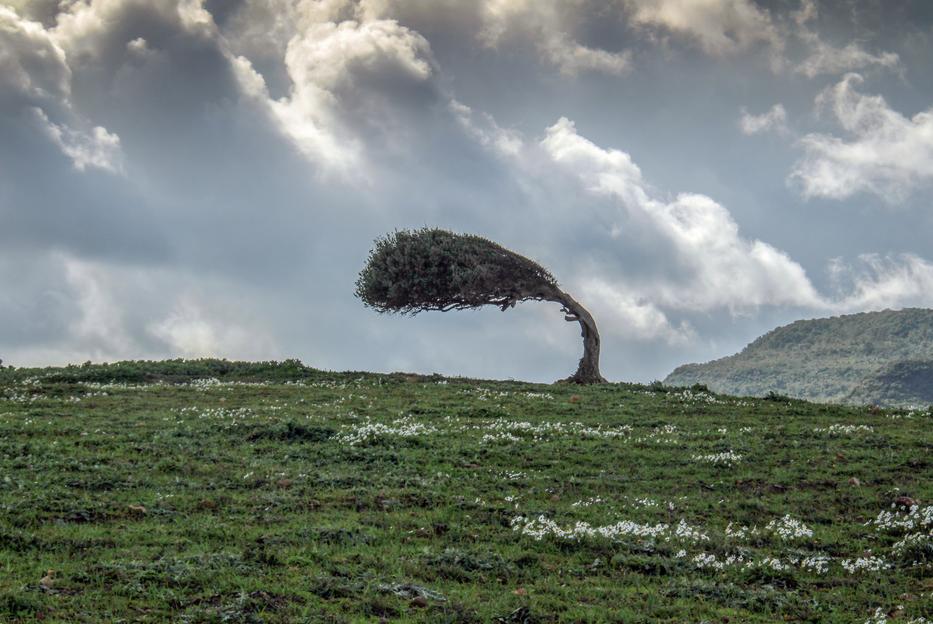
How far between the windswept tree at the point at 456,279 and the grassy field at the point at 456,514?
21.1 meters

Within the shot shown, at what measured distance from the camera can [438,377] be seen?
4469 centimetres

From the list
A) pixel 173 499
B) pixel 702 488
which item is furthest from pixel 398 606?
pixel 702 488

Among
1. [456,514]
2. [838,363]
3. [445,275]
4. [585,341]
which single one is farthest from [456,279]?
[838,363]

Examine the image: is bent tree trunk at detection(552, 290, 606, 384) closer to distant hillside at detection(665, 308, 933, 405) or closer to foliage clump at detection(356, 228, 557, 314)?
foliage clump at detection(356, 228, 557, 314)

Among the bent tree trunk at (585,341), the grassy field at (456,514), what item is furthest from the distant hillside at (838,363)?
the grassy field at (456,514)

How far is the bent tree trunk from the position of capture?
52.7m

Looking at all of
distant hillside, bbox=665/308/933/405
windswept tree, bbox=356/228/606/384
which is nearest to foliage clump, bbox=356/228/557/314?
windswept tree, bbox=356/228/606/384

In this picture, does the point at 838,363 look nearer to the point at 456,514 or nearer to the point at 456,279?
the point at 456,279

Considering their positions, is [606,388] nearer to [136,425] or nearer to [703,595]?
[136,425]

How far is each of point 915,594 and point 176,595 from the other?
11.5 metres

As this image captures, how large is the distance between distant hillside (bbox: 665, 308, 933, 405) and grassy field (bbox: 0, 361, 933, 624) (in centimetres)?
8433

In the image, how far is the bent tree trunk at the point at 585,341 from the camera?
5272 centimetres

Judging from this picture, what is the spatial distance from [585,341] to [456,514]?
123 feet

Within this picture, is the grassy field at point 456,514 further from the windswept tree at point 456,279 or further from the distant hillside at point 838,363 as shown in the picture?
the distant hillside at point 838,363
